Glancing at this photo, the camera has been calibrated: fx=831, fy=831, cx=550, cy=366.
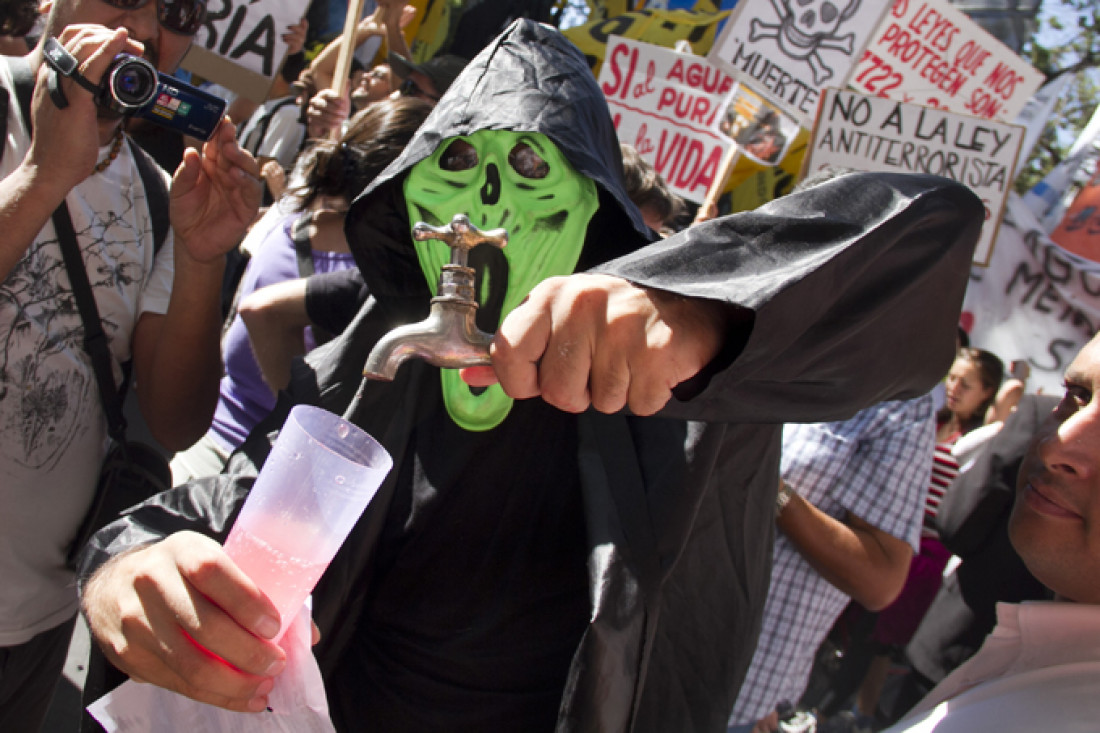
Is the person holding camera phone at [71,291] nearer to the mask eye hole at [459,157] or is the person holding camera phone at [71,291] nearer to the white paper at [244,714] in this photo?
the mask eye hole at [459,157]

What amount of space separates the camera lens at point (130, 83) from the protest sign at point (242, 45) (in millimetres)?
2070

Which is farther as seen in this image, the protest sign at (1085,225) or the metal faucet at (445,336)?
the protest sign at (1085,225)

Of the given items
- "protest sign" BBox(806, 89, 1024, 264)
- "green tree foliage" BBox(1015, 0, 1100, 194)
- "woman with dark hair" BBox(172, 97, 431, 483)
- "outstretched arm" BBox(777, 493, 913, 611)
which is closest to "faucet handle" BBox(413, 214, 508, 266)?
"outstretched arm" BBox(777, 493, 913, 611)

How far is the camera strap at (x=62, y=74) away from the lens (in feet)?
5.83

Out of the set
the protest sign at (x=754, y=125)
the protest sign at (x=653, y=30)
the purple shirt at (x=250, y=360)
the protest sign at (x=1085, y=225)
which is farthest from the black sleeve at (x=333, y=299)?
the protest sign at (x=1085, y=225)

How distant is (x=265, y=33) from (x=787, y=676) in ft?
11.5

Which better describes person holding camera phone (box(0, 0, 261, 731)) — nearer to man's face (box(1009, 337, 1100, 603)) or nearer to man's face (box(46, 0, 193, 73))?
man's face (box(46, 0, 193, 73))

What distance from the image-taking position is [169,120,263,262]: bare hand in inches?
78.9

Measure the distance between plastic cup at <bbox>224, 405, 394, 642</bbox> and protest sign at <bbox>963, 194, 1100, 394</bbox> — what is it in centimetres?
585

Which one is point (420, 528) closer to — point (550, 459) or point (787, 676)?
point (550, 459)

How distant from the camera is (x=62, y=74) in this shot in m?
1.78

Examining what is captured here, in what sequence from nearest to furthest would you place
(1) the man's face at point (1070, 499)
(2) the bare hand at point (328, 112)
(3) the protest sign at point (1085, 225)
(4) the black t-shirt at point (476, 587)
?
(1) the man's face at point (1070, 499)
(4) the black t-shirt at point (476, 587)
(2) the bare hand at point (328, 112)
(3) the protest sign at point (1085, 225)

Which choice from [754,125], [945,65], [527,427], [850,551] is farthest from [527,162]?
[945,65]

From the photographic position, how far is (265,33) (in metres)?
3.87
